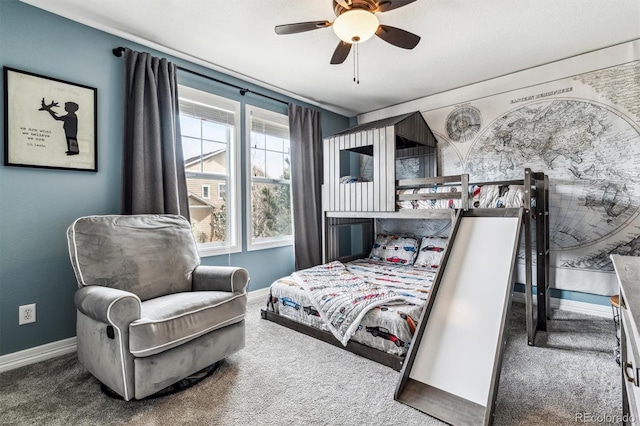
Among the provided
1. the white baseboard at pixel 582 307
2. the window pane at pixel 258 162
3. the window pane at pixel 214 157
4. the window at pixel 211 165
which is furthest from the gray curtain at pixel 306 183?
the white baseboard at pixel 582 307

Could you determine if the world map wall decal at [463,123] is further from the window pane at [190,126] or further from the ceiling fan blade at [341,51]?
the window pane at [190,126]

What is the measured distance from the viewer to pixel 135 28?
251cm

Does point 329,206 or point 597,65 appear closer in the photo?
point 597,65

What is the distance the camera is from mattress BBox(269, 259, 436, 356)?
2105mm

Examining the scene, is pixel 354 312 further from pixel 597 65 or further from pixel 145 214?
pixel 597 65

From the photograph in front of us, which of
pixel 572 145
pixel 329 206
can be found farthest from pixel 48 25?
pixel 572 145

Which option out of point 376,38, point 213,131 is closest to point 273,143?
point 213,131

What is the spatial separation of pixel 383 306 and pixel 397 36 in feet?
6.07

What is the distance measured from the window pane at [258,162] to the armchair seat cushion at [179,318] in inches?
71.0

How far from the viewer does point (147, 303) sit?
2012 millimetres

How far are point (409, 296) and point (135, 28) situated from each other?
10.1ft

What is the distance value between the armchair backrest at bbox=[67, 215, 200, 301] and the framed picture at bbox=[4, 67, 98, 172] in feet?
1.91

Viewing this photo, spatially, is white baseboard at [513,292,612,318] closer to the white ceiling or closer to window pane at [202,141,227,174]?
the white ceiling

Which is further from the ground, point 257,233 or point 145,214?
point 145,214
